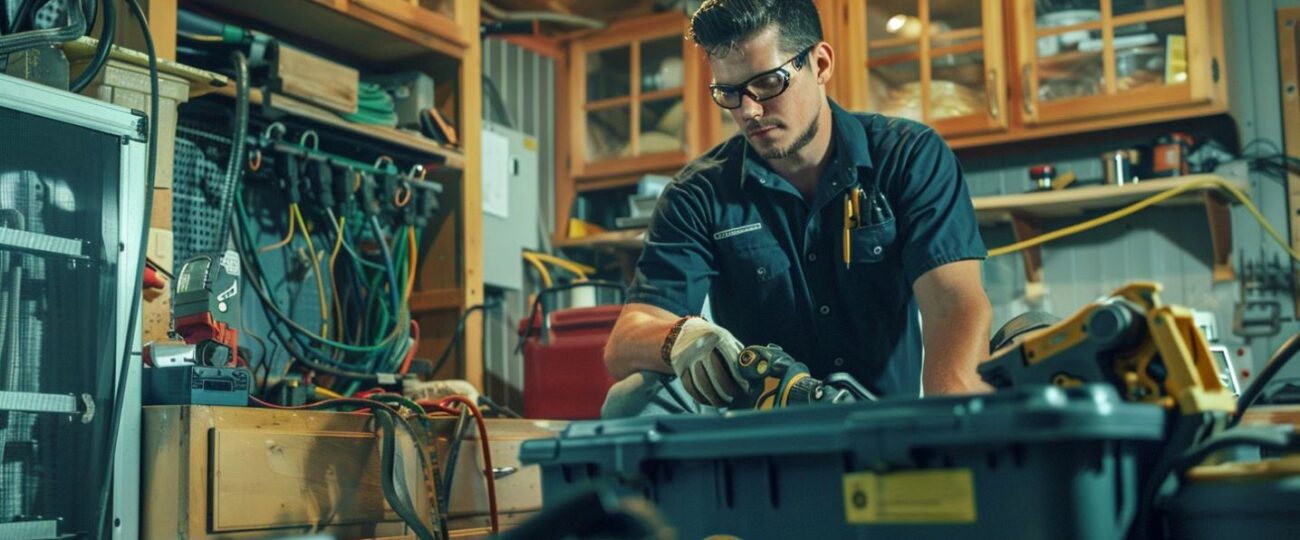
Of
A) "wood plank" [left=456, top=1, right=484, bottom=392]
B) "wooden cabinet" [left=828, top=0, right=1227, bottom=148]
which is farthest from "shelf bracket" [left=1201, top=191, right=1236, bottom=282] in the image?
"wood plank" [left=456, top=1, right=484, bottom=392]

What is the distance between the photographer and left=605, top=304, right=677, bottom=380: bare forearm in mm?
1899

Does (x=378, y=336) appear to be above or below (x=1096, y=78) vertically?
below

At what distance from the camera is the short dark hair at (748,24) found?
2010 millimetres

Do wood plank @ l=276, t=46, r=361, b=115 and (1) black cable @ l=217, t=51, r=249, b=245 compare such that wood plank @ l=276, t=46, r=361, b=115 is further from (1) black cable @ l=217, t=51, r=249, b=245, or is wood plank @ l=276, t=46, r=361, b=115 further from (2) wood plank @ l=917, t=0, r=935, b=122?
(2) wood plank @ l=917, t=0, r=935, b=122

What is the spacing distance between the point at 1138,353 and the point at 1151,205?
8.13 ft

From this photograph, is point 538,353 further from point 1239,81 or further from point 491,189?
point 1239,81

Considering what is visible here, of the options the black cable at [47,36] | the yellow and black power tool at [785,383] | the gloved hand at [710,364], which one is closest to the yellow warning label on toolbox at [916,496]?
the yellow and black power tool at [785,383]

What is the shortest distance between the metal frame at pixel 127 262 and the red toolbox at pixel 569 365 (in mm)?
1337

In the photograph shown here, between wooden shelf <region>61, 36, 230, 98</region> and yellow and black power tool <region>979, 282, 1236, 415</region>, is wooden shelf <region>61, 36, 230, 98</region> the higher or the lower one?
the higher one

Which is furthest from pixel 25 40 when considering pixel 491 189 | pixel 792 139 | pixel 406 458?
pixel 491 189

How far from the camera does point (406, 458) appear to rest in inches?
85.3

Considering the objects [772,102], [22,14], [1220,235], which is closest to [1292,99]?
[1220,235]

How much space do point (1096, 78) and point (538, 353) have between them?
1534 mm

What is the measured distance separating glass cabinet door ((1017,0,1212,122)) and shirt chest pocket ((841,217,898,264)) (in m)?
1.38
